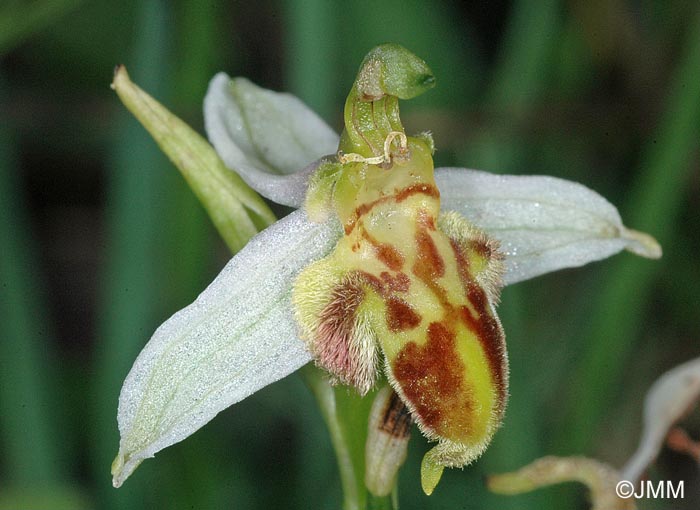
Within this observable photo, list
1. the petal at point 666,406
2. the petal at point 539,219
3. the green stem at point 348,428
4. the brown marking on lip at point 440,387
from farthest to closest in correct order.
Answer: the petal at point 666,406
the petal at point 539,219
the green stem at point 348,428
the brown marking on lip at point 440,387

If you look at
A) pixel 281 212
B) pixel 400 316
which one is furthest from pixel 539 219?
pixel 281 212

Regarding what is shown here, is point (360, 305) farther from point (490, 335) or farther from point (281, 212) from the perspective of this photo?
point (281, 212)

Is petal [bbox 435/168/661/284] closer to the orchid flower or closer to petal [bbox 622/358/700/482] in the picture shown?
the orchid flower

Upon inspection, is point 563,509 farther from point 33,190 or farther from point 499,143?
point 33,190

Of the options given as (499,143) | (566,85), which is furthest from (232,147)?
(566,85)

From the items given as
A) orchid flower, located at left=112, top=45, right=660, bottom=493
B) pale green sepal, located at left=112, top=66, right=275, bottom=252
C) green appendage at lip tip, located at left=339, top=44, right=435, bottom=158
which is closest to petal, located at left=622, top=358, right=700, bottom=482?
orchid flower, located at left=112, top=45, right=660, bottom=493

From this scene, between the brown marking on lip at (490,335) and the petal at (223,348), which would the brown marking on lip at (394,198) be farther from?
the brown marking on lip at (490,335)

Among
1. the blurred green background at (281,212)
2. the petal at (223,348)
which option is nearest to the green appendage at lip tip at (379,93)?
the petal at (223,348)
